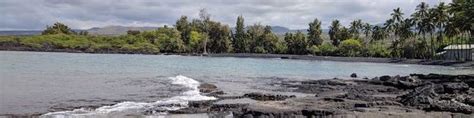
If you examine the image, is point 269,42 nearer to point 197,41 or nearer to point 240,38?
point 240,38

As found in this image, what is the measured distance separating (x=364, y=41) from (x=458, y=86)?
117503 millimetres

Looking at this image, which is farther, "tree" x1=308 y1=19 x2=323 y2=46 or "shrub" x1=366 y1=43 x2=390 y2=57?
"tree" x1=308 y1=19 x2=323 y2=46

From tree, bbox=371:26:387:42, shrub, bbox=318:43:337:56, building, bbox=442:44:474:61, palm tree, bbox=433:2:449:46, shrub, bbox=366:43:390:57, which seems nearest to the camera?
building, bbox=442:44:474:61

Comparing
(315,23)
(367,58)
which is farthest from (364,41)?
(367,58)

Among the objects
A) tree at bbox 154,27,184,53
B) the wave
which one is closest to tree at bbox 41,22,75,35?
tree at bbox 154,27,184,53

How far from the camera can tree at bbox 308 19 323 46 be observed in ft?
479

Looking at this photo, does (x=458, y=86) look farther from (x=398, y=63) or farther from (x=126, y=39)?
(x=126, y=39)

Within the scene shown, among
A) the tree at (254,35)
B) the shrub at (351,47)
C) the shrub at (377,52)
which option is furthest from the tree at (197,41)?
the shrub at (377,52)

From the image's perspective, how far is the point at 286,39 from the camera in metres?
148

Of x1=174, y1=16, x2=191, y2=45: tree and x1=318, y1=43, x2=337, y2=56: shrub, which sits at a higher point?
x1=174, y1=16, x2=191, y2=45: tree

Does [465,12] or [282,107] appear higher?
[465,12]

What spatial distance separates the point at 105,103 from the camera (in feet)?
89.1

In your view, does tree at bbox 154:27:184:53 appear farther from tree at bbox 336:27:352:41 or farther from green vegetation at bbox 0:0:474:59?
tree at bbox 336:27:352:41

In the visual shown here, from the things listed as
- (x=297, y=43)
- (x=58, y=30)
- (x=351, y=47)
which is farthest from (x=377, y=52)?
(x=58, y=30)
